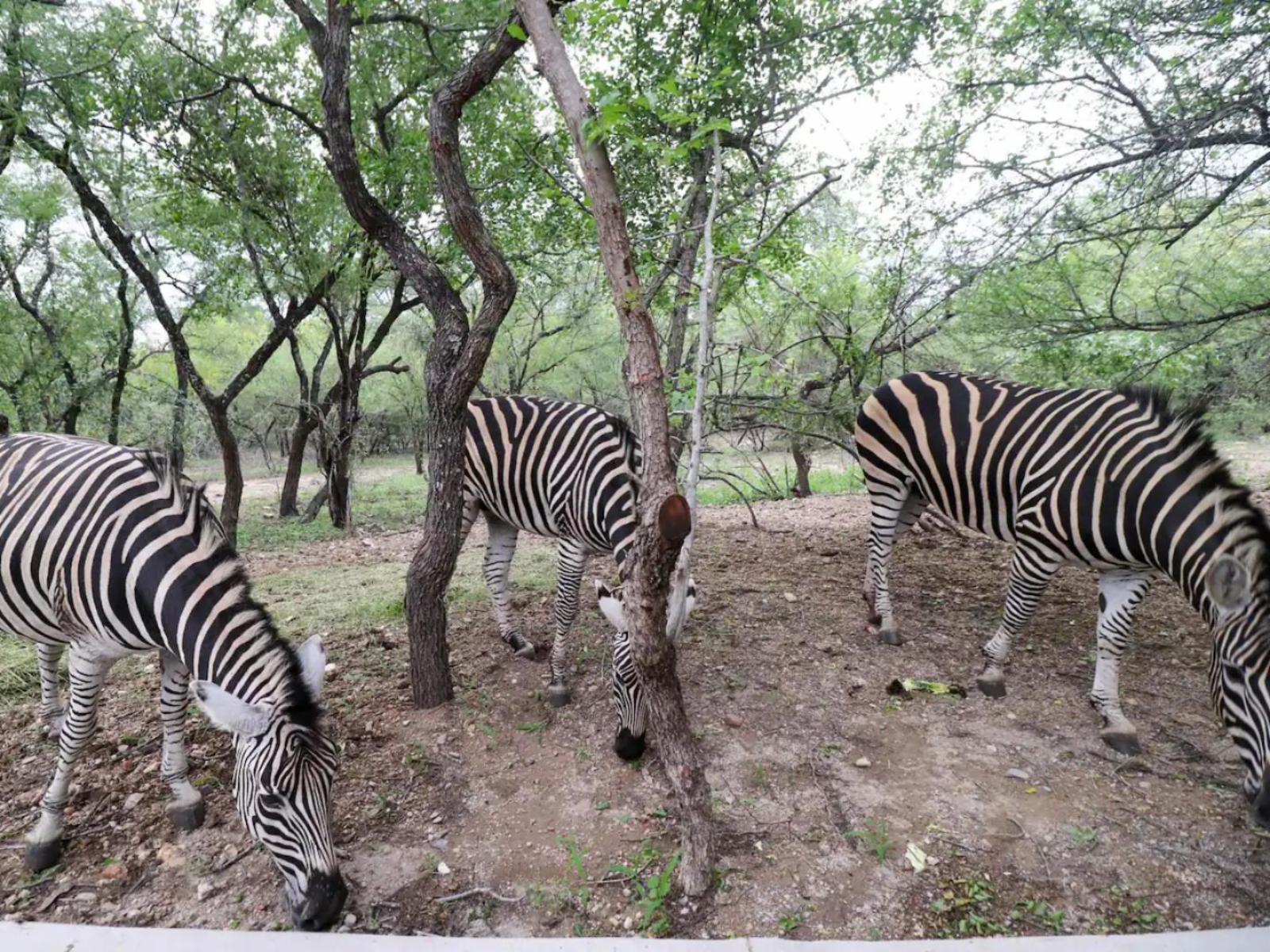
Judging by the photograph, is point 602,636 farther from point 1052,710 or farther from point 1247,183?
point 1247,183

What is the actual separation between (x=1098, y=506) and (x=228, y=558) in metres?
4.86

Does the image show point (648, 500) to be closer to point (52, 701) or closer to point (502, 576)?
point (502, 576)

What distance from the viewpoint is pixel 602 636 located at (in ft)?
17.2

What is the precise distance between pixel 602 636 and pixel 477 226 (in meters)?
3.27

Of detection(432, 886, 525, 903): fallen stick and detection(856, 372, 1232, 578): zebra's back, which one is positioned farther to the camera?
detection(856, 372, 1232, 578): zebra's back

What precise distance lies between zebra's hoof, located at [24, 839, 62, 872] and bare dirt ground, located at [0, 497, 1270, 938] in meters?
0.05

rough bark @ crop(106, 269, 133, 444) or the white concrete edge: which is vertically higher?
rough bark @ crop(106, 269, 133, 444)

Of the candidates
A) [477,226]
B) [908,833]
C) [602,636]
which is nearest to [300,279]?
[477,226]

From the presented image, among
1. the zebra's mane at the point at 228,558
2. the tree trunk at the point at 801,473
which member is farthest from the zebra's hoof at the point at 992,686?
the tree trunk at the point at 801,473

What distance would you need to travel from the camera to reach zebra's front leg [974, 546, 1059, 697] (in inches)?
164

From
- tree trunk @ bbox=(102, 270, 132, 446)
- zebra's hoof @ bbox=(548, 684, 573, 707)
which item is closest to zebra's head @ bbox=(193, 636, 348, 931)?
zebra's hoof @ bbox=(548, 684, 573, 707)

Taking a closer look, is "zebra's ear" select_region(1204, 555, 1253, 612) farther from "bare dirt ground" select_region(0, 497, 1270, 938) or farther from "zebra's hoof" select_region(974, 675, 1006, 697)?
"zebra's hoof" select_region(974, 675, 1006, 697)

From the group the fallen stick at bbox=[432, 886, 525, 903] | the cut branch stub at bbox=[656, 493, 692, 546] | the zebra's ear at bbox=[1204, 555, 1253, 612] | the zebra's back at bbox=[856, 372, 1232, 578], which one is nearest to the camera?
the cut branch stub at bbox=[656, 493, 692, 546]

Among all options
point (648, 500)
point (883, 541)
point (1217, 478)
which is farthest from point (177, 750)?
point (1217, 478)
